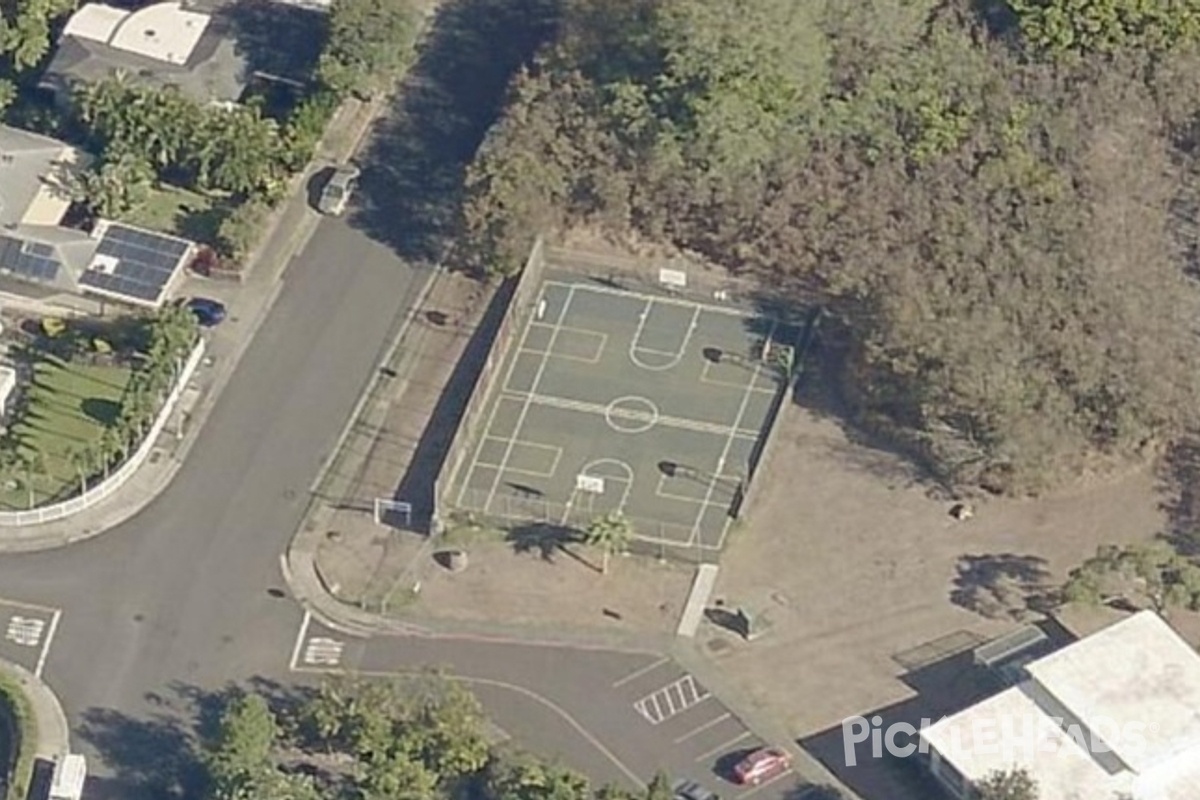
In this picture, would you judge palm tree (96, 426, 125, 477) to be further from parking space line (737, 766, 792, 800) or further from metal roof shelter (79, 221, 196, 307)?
parking space line (737, 766, 792, 800)

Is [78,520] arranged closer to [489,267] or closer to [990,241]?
[489,267]

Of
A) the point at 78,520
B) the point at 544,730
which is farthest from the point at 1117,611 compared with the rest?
the point at 78,520

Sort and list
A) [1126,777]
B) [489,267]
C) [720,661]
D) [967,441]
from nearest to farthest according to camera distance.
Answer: [1126,777], [720,661], [967,441], [489,267]

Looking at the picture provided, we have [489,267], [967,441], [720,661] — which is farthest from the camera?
[489,267]

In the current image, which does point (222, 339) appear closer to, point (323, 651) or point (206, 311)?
point (206, 311)

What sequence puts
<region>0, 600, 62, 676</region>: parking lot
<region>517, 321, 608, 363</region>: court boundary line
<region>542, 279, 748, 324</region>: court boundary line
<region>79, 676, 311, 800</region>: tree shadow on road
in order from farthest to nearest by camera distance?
1. <region>542, 279, 748, 324</region>: court boundary line
2. <region>517, 321, 608, 363</region>: court boundary line
3. <region>0, 600, 62, 676</region>: parking lot
4. <region>79, 676, 311, 800</region>: tree shadow on road

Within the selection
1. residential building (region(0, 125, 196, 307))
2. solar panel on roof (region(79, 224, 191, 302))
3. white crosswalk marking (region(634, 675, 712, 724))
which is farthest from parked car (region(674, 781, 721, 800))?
solar panel on roof (region(79, 224, 191, 302))
